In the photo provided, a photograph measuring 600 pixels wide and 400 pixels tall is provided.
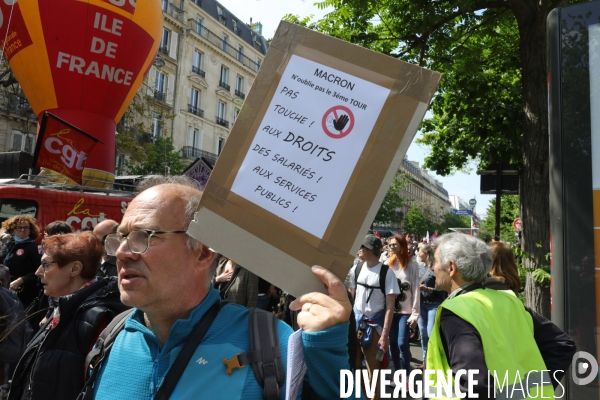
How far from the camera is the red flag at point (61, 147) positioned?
35.8ft

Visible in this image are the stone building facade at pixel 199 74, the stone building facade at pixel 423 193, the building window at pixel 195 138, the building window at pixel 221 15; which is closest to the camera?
the stone building facade at pixel 199 74

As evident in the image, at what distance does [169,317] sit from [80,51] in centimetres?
1201

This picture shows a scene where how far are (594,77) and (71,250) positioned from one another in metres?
3.67

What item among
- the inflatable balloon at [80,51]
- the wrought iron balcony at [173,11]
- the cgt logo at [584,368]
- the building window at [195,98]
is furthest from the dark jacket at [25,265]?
the wrought iron balcony at [173,11]

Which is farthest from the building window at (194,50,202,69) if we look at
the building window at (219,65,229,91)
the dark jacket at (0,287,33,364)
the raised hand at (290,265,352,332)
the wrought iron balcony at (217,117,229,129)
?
the raised hand at (290,265,352,332)

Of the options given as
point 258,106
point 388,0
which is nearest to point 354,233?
point 258,106

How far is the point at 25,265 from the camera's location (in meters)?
6.29

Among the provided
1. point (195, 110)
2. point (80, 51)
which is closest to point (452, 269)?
point (80, 51)

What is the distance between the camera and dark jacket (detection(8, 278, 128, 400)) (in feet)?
7.41

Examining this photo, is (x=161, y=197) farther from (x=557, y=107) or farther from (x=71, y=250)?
(x=557, y=107)

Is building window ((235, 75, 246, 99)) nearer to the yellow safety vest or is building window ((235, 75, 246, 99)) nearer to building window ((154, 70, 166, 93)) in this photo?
building window ((154, 70, 166, 93))

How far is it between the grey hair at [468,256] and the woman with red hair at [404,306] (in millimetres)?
3315

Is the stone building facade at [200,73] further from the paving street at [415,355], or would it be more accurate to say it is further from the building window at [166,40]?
the paving street at [415,355]

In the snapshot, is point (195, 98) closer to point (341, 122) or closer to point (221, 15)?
point (221, 15)
